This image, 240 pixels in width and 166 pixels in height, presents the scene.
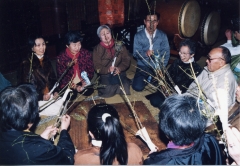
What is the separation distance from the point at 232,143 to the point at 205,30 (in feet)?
17.5

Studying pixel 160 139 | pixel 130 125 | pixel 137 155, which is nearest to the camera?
pixel 137 155

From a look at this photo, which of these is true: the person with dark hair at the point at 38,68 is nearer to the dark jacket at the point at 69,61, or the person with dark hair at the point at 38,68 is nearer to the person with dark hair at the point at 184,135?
the dark jacket at the point at 69,61

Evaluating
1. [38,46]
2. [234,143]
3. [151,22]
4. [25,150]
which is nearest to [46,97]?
[38,46]

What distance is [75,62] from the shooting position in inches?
175

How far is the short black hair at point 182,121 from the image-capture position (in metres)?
1.76

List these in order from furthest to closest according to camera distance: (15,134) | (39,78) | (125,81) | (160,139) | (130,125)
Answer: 1. (125,81)
2. (39,78)
3. (130,125)
4. (160,139)
5. (15,134)

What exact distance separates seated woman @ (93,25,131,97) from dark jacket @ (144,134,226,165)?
A: 3.06 metres

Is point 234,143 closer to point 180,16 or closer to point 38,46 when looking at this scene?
point 38,46

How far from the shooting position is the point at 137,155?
83.3 inches

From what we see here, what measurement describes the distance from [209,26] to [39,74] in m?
5.27

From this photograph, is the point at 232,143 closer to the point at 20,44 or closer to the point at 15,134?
the point at 15,134

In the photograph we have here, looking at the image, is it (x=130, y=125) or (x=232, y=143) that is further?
(x=130, y=125)

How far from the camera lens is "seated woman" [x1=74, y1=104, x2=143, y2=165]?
192cm

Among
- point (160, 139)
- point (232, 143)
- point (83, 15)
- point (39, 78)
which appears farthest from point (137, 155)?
point (83, 15)
